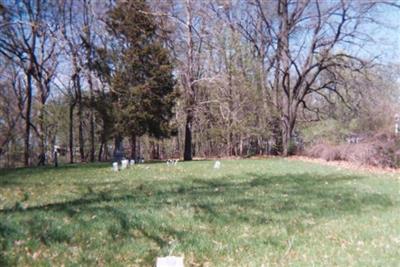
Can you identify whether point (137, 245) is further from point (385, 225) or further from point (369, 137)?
point (369, 137)

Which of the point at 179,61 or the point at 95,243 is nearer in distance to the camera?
the point at 95,243

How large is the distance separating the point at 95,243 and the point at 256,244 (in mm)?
1978

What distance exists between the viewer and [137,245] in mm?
5324

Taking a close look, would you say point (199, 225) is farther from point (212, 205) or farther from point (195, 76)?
point (195, 76)

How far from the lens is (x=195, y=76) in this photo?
2988cm

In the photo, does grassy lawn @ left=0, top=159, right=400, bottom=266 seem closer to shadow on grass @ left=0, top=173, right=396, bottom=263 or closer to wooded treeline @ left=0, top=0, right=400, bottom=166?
shadow on grass @ left=0, top=173, right=396, bottom=263

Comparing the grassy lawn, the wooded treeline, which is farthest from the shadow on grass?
the wooded treeline

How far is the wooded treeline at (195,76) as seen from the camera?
27.1 metres

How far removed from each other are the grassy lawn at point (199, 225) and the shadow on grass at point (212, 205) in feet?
0.06

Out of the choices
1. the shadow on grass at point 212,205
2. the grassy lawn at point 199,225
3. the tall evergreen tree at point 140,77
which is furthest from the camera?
the tall evergreen tree at point 140,77

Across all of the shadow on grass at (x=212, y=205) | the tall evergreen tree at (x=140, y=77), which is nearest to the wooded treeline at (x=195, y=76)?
the tall evergreen tree at (x=140, y=77)

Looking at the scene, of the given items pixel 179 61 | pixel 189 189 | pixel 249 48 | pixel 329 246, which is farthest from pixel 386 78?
pixel 329 246

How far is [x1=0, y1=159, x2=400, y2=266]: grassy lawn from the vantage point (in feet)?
16.4

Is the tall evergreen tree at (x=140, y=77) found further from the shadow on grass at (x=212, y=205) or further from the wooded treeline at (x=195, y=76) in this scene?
the shadow on grass at (x=212, y=205)
